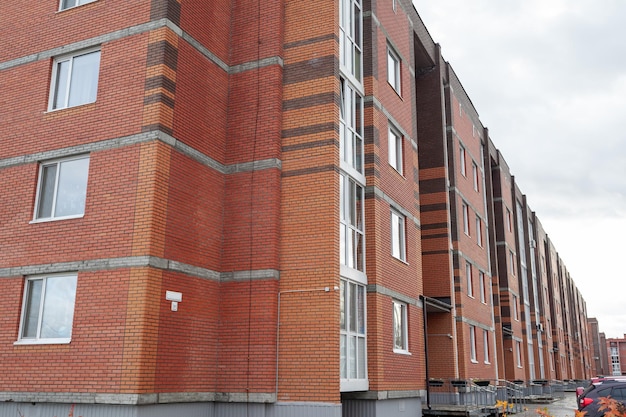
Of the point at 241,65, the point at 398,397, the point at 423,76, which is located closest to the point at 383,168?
the point at 241,65

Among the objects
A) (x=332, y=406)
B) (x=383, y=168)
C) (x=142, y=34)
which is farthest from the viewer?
(x=383, y=168)

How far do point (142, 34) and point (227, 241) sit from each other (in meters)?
5.14

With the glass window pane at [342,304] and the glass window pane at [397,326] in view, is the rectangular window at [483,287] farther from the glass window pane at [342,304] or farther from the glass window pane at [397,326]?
the glass window pane at [342,304]

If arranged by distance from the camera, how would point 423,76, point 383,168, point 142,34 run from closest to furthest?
point 142,34
point 383,168
point 423,76

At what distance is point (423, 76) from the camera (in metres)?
26.6

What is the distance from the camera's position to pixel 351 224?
15578 mm

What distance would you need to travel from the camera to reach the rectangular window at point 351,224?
15.0 meters

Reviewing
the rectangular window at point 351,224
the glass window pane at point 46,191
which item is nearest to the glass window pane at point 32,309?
the glass window pane at point 46,191

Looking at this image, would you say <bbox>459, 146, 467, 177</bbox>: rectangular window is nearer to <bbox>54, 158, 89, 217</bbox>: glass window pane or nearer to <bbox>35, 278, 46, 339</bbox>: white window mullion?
<bbox>54, 158, 89, 217</bbox>: glass window pane

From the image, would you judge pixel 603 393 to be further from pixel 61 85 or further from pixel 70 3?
pixel 70 3

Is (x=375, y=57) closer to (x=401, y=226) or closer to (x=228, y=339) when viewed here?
(x=401, y=226)

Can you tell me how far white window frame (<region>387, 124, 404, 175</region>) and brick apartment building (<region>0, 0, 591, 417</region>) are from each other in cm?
85

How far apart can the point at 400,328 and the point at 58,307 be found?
369 inches

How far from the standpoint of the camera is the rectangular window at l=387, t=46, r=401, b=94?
19.6 metres
